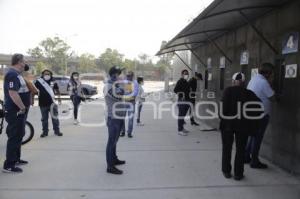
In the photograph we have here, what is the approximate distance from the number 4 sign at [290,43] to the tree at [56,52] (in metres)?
59.8

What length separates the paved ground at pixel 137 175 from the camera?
458 cm

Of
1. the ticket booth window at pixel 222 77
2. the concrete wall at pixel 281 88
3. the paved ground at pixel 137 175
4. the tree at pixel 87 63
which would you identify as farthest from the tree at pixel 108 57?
the concrete wall at pixel 281 88

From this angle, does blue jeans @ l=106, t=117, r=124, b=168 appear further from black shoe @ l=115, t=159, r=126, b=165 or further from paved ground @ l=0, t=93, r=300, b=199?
black shoe @ l=115, t=159, r=126, b=165

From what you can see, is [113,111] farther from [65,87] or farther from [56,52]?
[56,52]

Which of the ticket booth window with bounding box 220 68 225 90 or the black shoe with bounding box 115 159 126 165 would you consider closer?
the black shoe with bounding box 115 159 126 165

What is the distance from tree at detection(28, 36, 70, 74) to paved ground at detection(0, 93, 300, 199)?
57.7 metres

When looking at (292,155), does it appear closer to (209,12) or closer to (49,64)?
(209,12)

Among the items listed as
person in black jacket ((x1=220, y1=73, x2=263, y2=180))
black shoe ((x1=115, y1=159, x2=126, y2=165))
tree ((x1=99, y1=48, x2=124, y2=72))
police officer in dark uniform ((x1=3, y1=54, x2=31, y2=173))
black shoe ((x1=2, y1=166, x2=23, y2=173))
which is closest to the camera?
person in black jacket ((x1=220, y1=73, x2=263, y2=180))

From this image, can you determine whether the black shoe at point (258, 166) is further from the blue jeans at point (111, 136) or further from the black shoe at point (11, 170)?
the black shoe at point (11, 170)

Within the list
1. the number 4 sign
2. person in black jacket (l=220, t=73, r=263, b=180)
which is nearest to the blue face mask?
person in black jacket (l=220, t=73, r=263, b=180)

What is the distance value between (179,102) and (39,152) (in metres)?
4.01

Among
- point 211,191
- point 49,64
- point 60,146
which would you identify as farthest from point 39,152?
point 49,64

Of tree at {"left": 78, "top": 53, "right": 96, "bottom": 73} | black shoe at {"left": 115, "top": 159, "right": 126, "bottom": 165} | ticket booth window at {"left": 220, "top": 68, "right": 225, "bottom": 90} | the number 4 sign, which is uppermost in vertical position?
tree at {"left": 78, "top": 53, "right": 96, "bottom": 73}

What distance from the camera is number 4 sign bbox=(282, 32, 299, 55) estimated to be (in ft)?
17.7
